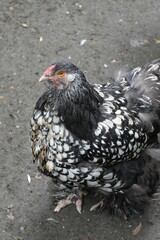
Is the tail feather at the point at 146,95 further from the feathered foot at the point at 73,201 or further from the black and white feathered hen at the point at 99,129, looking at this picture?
the feathered foot at the point at 73,201

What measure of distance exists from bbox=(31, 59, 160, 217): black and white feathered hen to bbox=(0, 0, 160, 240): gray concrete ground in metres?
0.32

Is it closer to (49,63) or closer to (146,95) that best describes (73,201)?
(146,95)

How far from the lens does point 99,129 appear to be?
3.12 m

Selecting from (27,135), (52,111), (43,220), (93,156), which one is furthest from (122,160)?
(27,135)

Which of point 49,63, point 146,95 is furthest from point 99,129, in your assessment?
point 49,63

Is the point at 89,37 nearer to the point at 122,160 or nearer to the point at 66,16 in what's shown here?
the point at 66,16

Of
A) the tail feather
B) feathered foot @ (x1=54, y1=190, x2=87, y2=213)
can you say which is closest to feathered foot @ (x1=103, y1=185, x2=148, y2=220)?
feathered foot @ (x1=54, y1=190, x2=87, y2=213)

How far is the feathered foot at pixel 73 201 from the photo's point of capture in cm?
380

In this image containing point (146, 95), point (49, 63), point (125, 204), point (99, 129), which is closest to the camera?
point (99, 129)

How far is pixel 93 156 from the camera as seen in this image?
3139mm

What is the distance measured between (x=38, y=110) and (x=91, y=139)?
0.41m

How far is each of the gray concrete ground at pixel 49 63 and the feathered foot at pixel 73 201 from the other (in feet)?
0.14

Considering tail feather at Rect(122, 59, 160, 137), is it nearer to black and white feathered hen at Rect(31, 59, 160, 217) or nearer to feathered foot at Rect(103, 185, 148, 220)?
black and white feathered hen at Rect(31, 59, 160, 217)

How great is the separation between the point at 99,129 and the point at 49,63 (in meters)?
1.74
